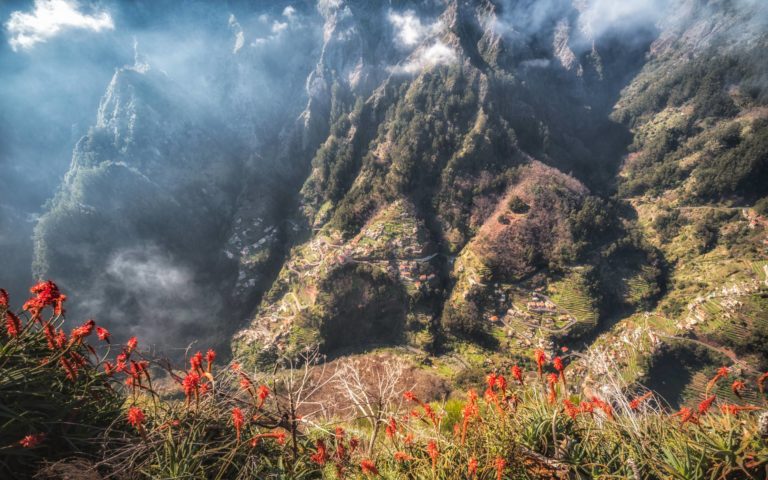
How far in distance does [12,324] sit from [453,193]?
53784mm

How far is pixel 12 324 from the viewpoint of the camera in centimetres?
355

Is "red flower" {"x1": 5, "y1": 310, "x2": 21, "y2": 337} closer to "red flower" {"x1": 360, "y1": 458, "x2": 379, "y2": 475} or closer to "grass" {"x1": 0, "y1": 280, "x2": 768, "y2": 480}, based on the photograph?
"grass" {"x1": 0, "y1": 280, "x2": 768, "y2": 480}

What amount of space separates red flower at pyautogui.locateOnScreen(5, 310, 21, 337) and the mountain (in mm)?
35521

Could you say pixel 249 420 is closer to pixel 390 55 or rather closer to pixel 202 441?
pixel 202 441

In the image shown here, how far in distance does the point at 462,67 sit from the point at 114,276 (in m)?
75.4

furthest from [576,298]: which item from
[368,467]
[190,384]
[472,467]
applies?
[190,384]

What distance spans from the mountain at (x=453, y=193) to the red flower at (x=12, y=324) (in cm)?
3552

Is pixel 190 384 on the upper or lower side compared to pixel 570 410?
upper

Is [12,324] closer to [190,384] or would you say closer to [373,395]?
[190,384]

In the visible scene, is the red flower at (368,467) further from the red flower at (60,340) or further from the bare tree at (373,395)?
the red flower at (60,340)

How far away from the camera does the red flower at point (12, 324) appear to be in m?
3.45

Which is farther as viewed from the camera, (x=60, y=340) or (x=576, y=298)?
(x=576, y=298)

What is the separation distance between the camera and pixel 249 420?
A: 156 inches

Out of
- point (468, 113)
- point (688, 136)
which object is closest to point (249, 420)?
point (468, 113)
